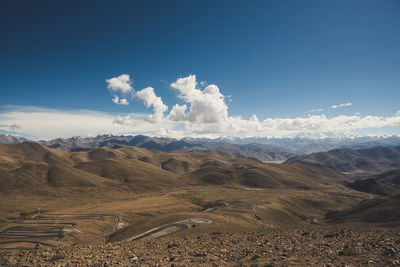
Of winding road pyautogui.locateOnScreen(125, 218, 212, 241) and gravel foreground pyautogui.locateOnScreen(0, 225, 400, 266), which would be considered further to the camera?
winding road pyautogui.locateOnScreen(125, 218, 212, 241)

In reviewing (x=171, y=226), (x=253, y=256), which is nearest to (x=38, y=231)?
(x=171, y=226)

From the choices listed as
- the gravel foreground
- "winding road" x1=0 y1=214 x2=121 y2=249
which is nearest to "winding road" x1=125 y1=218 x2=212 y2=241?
"winding road" x1=0 y1=214 x2=121 y2=249

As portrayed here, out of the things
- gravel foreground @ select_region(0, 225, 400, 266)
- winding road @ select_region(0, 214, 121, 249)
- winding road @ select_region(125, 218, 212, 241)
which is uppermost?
gravel foreground @ select_region(0, 225, 400, 266)

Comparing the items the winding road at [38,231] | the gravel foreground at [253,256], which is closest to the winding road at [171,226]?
the winding road at [38,231]

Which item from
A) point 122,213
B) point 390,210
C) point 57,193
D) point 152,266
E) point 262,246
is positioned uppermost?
point 152,266

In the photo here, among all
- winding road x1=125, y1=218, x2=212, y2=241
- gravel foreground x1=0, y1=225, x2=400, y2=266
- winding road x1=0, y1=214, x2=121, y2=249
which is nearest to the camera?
gravel foreground x1=0, y1=225, x2=400, y2=266

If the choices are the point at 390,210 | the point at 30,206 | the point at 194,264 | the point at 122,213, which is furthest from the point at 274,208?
the point at 30,206

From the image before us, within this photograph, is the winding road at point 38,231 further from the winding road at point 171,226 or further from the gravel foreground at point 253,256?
the gravel foreground at point 253,256

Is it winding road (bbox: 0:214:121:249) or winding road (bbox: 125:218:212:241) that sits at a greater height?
winding road (bbox: 125:218:212:241)

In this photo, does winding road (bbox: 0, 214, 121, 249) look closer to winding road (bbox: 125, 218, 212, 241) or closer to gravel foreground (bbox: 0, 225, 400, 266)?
winding road (bbox: 125, 218, 212, 241)

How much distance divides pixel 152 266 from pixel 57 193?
211 m

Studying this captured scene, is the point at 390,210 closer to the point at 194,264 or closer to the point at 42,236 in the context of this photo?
the point at 194,264

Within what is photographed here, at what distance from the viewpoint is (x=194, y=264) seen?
19.2 meters

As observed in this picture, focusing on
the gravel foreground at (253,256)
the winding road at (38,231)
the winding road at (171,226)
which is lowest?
the winding road at (38,231)
